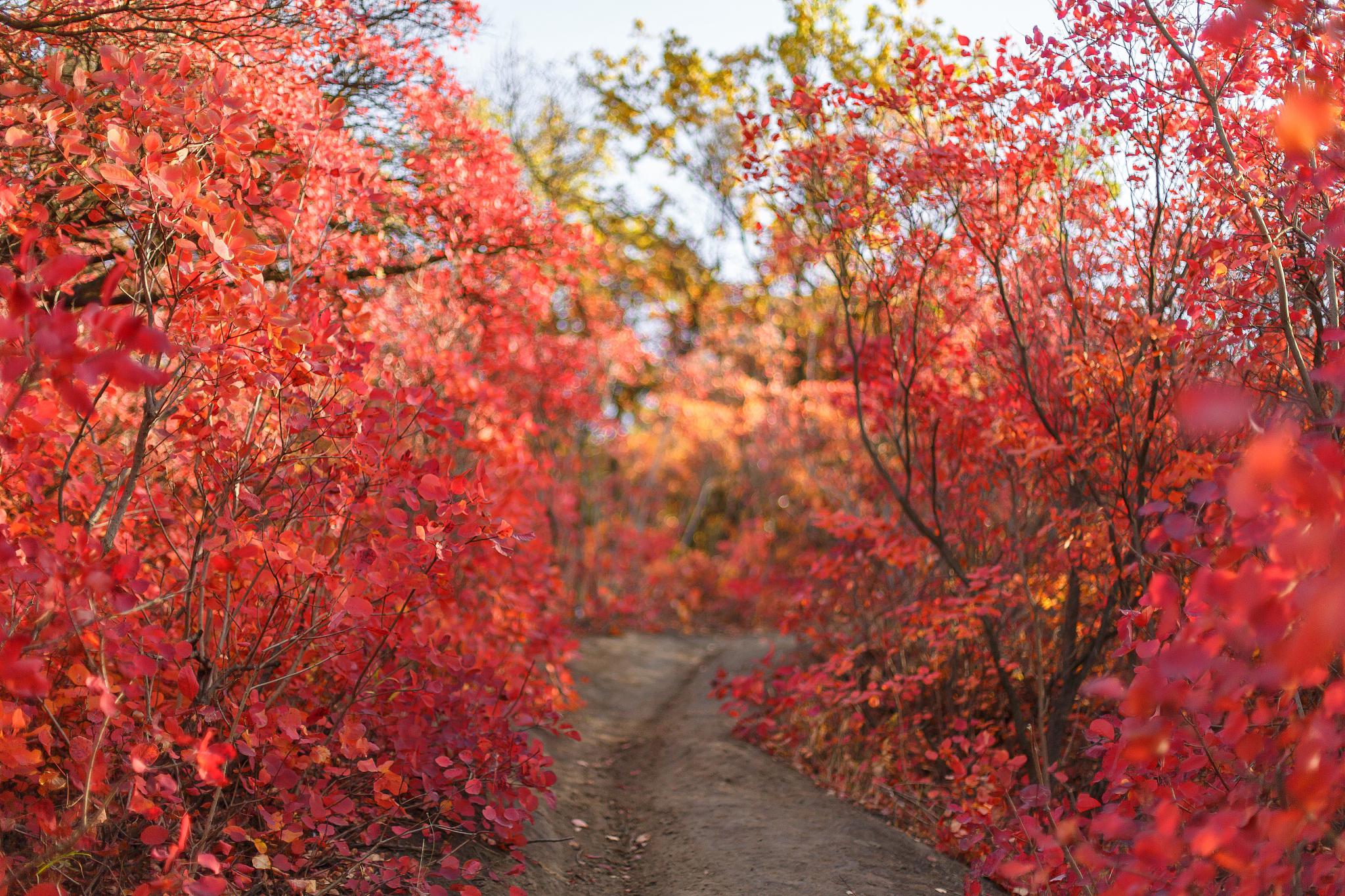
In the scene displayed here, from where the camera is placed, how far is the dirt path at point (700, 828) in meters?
3.96

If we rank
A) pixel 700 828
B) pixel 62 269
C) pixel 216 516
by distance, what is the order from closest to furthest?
pixel 62 269 < pixel 216 516 < pixel 700 828

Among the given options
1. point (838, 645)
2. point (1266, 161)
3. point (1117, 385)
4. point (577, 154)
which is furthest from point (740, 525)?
point (1266, 161)

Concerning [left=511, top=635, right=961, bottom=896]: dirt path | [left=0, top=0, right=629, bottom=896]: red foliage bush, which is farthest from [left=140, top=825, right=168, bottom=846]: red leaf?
[left=511, top=635, right=961, bottom=896]: dirt path

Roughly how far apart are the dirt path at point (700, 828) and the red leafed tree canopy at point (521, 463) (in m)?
0.28

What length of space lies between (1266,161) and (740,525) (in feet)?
36.5

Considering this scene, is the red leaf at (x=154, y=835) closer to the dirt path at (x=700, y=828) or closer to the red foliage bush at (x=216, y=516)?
the red foliage bush at (x=216, y=516)

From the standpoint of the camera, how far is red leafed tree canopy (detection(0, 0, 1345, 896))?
2188mm

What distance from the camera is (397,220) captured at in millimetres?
5676

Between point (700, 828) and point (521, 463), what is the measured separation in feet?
8.97

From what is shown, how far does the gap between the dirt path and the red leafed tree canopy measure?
0.90 feet

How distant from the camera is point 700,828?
465 cm

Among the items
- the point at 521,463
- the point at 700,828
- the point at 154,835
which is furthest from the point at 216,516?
the point at 521,463

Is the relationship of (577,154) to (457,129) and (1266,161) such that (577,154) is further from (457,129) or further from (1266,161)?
(1266,161)

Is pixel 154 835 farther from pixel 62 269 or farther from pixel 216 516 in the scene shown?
pixel 62 269
